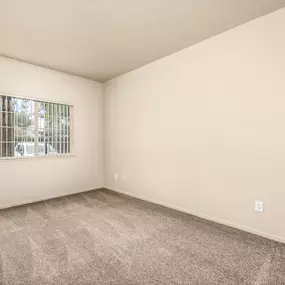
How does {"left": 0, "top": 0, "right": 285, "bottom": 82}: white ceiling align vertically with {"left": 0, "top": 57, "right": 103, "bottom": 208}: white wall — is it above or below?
above

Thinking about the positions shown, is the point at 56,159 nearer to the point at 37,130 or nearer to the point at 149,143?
the point at 37,130

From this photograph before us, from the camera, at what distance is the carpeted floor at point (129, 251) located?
158 cm

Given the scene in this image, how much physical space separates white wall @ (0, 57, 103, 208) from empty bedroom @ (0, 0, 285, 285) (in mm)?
24

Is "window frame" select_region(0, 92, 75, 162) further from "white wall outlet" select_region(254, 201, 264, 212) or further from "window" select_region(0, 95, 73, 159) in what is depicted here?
"white wall outlet" select_region(254, 201, 264, 212)

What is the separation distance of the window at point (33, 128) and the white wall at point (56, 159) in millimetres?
138

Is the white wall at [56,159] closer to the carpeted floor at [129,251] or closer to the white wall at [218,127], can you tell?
the carpeted floor at [129,251]

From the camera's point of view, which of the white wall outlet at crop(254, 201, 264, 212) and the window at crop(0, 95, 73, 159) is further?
the window at crop(0, 95, 73, 159)

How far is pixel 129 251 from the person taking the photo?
195 centimetres

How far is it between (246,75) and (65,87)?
10.7ft

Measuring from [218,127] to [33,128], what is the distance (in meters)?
3.19

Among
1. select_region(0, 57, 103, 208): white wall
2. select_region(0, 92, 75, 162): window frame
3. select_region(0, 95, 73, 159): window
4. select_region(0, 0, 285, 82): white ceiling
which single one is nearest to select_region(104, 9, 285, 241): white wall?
select_region(0, 0, 285, 82): white ceiling

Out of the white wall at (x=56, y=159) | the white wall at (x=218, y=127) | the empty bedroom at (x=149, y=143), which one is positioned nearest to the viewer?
the empty bedroom at (x=149, y=143)

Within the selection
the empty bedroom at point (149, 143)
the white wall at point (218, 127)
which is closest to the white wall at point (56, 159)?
the empty bedroom at point (149, 143)

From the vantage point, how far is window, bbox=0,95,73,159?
10.9ft
